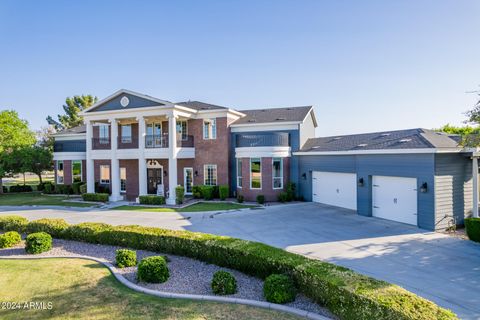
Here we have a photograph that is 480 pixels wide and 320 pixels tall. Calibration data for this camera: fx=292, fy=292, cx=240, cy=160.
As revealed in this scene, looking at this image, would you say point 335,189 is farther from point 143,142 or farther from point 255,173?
point 143,142

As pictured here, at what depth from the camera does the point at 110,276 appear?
27.9 ft

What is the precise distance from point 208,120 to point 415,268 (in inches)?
730

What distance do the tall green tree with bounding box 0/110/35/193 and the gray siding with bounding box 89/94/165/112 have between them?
11.4 m

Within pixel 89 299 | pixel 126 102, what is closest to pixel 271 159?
pixel 126 102

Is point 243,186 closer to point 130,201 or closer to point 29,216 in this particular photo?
point 130,201

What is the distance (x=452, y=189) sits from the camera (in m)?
13.2

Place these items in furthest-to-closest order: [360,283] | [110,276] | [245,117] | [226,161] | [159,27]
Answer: [245,117], [226,161], [159,27], [110,276], [360,283]

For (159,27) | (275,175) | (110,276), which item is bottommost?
(110,276)

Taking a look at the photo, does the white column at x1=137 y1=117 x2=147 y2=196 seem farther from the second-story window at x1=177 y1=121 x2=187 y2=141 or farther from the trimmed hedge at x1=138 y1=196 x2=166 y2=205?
the second-story window at x1=177 y1=121 x2=187 y2=141

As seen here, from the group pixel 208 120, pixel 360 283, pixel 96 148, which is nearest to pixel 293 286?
pixel 360 283

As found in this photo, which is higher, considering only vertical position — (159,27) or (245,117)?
(159,27)

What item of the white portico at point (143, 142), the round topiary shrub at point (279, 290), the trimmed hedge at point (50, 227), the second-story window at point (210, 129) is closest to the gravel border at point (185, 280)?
the round topiary shrub at point (279, 290)

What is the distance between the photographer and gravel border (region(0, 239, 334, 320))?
6.48 m

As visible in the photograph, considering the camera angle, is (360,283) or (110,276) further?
(110,276)
